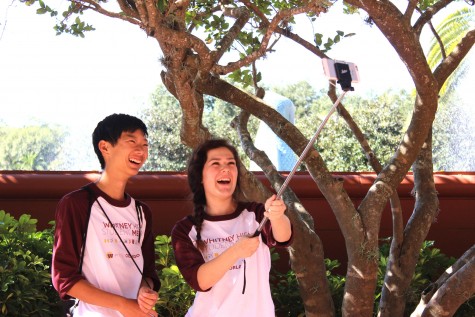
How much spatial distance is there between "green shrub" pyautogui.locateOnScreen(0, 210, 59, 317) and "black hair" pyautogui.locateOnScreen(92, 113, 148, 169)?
145 centimetres

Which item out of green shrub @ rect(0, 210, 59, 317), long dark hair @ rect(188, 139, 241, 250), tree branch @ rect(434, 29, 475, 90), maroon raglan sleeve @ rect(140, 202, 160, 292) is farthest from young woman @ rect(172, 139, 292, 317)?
tree branch @ rect(434, 29, 475, 90)

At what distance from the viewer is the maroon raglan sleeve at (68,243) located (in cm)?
292

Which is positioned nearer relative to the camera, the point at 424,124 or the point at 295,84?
the point at 424,124

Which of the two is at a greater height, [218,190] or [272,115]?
[272,115]

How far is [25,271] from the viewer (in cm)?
450

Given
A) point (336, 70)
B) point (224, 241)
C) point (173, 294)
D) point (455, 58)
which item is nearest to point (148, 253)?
point (224, 241)

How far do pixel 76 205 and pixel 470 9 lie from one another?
1898 centimetres

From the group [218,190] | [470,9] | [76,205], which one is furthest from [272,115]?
[470,9]

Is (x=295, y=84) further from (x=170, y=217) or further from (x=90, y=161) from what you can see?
(x=170, y=217)

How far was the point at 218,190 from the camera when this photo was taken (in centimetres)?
324

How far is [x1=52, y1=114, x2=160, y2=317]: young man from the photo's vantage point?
2.90m

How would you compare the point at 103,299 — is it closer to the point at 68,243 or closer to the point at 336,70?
the point at 68,243

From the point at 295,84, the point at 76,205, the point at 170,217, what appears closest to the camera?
the point at 76,205

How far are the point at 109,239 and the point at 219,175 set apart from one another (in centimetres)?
52
